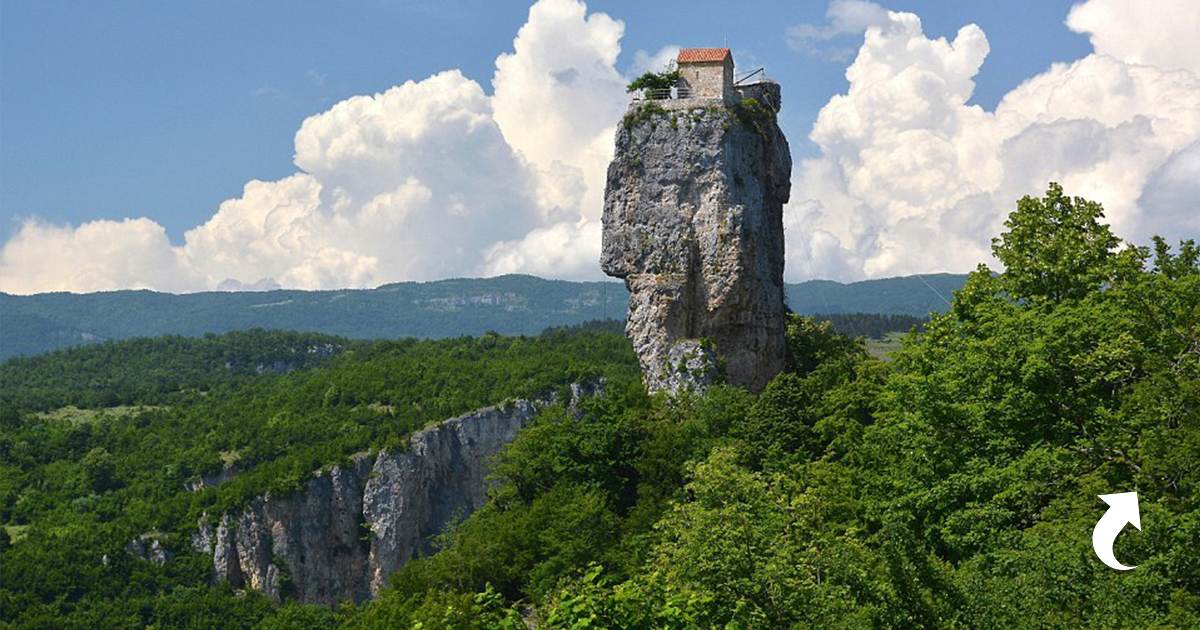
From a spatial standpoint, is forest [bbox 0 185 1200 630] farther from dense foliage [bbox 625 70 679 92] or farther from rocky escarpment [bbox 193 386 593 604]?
rocky escarpment [bbox 193 386 593 604]

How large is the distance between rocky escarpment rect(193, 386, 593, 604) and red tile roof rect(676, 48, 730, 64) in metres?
56.6

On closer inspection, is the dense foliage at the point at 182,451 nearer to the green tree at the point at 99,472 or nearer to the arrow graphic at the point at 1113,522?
the green tree at the point at 99,472

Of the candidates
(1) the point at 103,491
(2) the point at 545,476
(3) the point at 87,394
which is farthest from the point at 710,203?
(3) the point at 87,394

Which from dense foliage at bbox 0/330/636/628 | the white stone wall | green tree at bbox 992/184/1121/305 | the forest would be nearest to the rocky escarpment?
dense foliage at bbox 0/330/636/628

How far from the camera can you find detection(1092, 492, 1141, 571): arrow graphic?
24984 millimetres

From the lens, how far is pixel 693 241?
6100 cm

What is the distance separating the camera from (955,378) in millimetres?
35656

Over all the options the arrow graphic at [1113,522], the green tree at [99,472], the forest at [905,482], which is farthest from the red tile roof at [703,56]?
the green tree at [99,472]

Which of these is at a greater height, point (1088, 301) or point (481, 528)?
point (1088, 301)

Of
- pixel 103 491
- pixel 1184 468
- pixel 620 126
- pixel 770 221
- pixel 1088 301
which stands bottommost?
pixel 103 491

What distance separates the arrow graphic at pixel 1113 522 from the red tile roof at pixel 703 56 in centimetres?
3752

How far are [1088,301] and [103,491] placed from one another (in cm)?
10730

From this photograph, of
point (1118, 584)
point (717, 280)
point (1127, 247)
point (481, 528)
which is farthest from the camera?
point (717, 280)

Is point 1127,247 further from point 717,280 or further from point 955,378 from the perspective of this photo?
point 717,280
